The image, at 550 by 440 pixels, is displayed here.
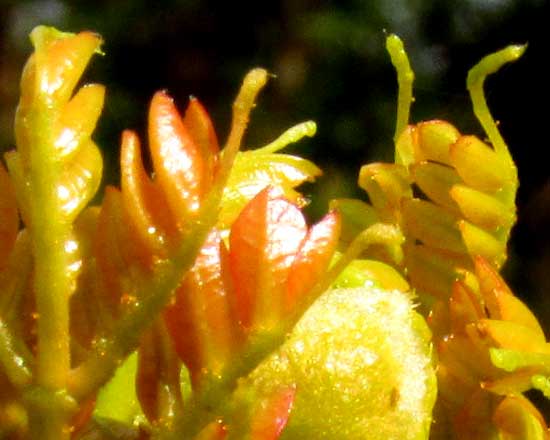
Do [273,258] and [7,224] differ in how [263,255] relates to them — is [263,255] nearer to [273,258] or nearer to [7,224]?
[273,258]

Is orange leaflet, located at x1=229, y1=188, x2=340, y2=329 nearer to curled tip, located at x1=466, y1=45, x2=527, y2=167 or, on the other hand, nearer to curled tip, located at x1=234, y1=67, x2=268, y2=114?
curled tip, located at x1=234, y1=67, x2=268, y2=114

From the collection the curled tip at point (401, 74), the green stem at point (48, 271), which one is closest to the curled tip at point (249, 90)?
the green stem at point (48, 271)

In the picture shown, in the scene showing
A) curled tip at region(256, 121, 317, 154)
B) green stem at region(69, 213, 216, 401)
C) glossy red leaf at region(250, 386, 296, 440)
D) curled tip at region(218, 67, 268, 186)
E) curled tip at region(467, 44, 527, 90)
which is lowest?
glossy red leaf at region(250, 386, 296, 440)

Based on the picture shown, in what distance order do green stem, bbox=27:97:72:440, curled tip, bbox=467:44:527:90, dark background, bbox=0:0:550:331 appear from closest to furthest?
green stem, bbox=27:97:72:440, curled tip, bbox=467:44:527:90, dark background, bbox=0:0:550:331

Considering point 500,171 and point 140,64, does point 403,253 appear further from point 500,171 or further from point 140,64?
point 140,64

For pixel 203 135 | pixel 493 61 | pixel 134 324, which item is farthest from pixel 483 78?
pixel 134 324

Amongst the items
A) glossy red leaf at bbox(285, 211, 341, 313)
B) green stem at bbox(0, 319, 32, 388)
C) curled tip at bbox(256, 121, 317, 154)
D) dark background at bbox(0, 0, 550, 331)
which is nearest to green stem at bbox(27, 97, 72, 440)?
green stem at bbox(0, 319, 32, 388)

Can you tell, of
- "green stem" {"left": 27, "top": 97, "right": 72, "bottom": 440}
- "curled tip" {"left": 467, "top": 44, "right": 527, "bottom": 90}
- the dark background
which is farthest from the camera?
the dark background

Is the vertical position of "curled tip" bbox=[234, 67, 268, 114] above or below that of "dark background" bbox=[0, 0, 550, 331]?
above

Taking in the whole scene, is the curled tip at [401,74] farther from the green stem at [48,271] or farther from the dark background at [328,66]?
the dark background at [328,66]
